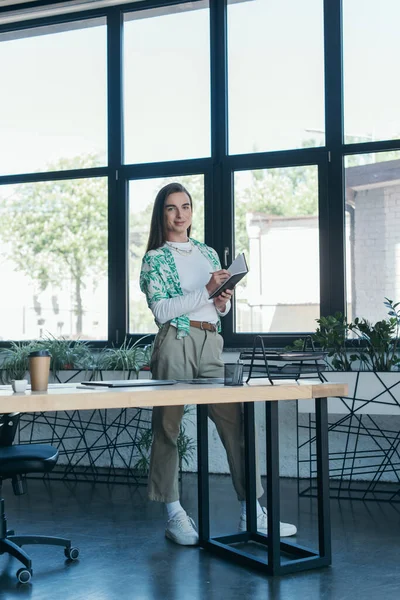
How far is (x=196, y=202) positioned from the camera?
5.30 m

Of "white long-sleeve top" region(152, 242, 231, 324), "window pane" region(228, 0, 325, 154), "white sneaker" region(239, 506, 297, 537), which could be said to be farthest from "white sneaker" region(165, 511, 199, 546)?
"window pane" region(228, 0, 325, 154)

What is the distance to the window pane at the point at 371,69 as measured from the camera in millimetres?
4852

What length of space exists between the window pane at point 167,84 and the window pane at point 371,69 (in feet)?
3.19

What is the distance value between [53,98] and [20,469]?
12.0 feet

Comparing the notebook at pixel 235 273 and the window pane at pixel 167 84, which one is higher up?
the window pane at pixel 167 84

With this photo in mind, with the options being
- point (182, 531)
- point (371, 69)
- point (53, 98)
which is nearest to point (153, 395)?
point (182, 531)

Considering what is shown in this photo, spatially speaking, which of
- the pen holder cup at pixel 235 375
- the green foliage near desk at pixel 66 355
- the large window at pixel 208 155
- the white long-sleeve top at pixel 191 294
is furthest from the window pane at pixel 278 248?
the pen holder cup at pixel 235 375

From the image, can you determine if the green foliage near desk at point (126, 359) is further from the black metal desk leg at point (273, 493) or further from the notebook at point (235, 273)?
the black metal desk leg at point (273, 493)

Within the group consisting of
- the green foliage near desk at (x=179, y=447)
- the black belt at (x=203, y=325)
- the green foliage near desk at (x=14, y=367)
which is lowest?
the green foliage near desk at (x=179, y=447)

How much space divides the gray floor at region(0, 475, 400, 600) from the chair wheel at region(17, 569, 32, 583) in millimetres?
23

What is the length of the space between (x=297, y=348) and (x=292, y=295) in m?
0.74

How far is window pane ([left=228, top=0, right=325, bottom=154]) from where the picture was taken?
5.03 metres

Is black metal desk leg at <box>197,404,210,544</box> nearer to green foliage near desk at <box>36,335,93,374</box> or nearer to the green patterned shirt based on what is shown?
the green patterned shirt

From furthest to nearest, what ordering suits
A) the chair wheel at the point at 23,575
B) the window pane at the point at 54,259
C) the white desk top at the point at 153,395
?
the window pane at the point at 54,259
the chair wheel at the point at 23,575
the white desk top at the point at 153,395
